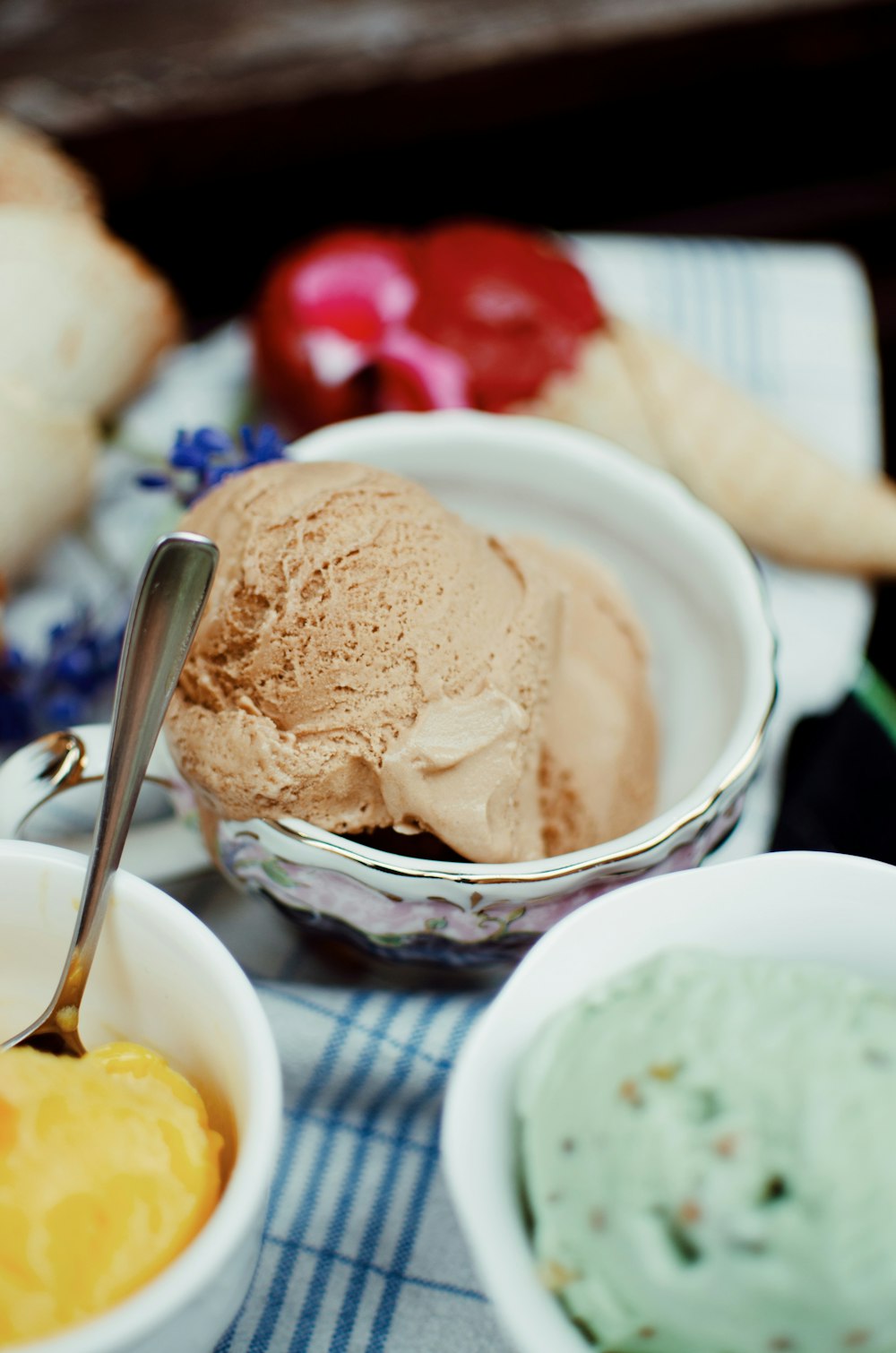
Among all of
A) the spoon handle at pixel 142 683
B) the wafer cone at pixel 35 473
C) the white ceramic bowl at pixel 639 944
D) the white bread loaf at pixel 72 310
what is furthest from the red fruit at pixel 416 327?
the white ceramic bowl at pixel 639 944

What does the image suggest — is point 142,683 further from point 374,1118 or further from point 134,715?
point 374,1118

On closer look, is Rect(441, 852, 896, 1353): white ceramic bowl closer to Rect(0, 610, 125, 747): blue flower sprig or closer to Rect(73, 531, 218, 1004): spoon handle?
Rect(73, 531, 218, 1004): spoon handle

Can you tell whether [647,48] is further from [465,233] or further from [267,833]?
[267,833]

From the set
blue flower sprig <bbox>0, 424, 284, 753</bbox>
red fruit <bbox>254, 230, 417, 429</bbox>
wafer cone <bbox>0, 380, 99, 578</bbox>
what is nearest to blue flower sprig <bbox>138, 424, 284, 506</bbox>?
blue flower sprig <bbox>0, 424, 284, 753</bbox>

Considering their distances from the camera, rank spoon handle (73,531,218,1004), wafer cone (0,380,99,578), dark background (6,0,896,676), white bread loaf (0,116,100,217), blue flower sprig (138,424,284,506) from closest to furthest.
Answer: spoon handle (73,531,218,1004) < blue flower sprig (138,424,284,506) < wafer cone (0,380,99,578) < white bread loaf (0,116,100,217) < dark background (6,0,896,676)

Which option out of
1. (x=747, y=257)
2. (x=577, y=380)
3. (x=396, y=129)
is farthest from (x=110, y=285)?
(x=747, y=257)
